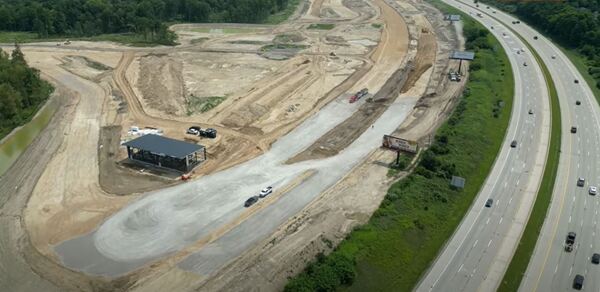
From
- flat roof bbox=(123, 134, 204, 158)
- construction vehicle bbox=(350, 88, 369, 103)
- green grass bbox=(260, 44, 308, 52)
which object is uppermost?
green grass bbox=(260, 44, 308, 52)

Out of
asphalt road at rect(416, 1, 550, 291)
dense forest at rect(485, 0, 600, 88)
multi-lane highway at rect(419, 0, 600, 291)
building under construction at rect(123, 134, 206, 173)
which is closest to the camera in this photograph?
multi-lane highway at rect(419, 0, 600, 291)

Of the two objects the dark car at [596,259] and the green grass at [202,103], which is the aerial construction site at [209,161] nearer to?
the green grass at [202,103]

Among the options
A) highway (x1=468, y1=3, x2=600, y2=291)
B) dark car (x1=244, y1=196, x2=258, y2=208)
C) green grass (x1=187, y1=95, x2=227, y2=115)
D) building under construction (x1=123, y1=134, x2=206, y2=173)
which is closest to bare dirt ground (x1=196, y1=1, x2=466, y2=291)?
dark car (x1=244, y1=196, x2=258, y2=208)

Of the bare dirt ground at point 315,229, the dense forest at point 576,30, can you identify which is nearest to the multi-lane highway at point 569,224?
the bare dirt ground at point 315,229

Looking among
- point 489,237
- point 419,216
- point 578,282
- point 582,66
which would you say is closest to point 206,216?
point 419,216

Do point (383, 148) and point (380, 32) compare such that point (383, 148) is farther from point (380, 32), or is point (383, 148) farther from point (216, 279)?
point (380, 32)

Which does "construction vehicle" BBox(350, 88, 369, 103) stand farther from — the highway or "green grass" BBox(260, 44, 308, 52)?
"green grass" BBox(260, 44, 308, 52)
